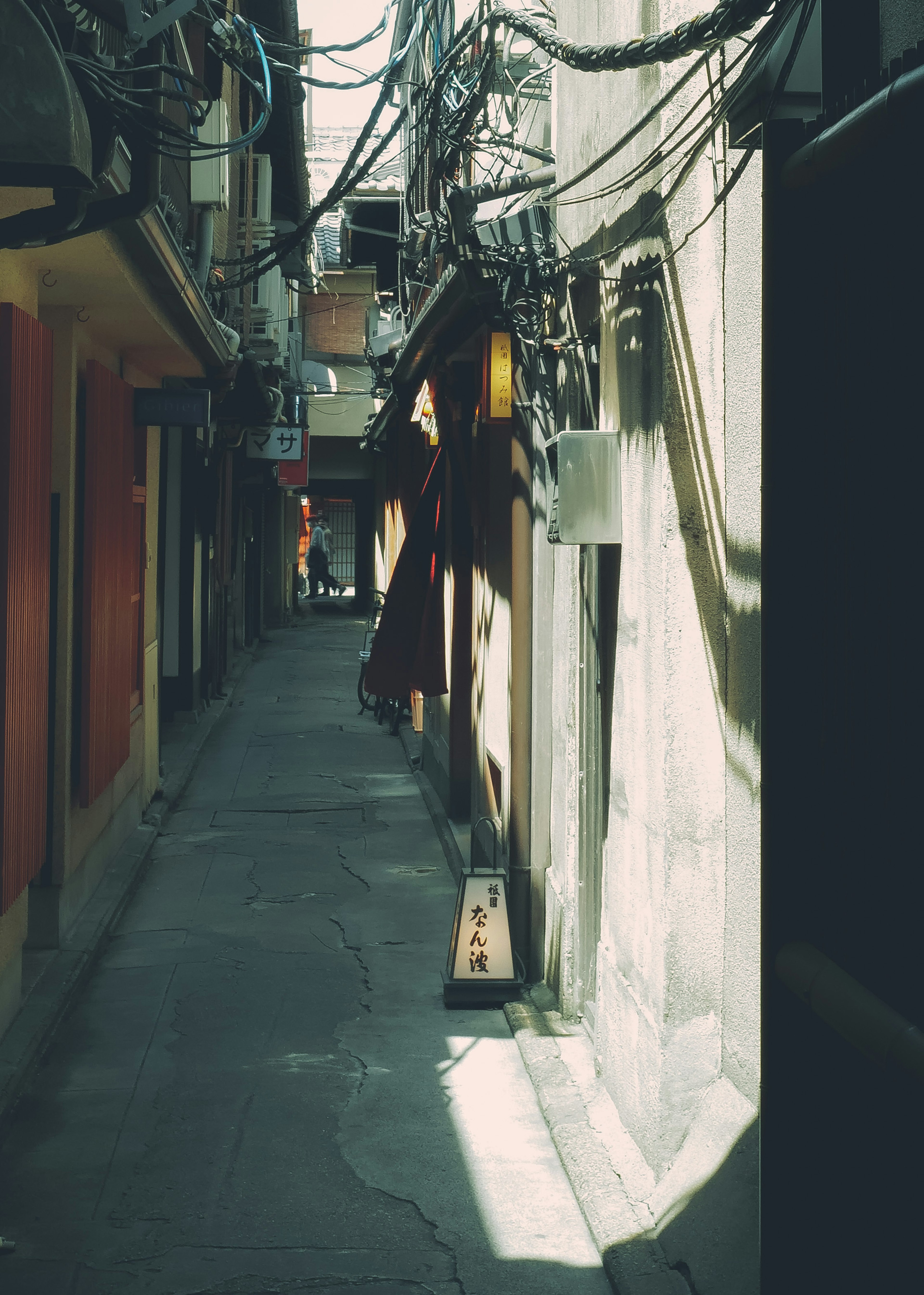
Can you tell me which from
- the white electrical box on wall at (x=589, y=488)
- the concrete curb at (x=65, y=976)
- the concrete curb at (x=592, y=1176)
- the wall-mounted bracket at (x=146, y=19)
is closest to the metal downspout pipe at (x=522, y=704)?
the concrete curb at (x=592, y=1176)

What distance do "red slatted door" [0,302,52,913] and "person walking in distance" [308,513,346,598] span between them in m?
37.7

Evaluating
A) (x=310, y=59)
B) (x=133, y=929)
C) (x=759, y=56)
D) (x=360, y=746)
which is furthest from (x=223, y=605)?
(x=759, y=56)

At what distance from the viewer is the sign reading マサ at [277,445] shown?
79.8 feet

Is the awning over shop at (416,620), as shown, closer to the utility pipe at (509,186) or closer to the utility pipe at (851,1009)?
the utility pipe at (509,186)

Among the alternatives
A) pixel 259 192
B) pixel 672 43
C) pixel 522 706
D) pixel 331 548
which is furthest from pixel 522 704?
pixel 331 548

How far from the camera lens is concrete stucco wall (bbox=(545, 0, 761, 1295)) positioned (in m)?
4.75

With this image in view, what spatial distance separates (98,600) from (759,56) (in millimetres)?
6620

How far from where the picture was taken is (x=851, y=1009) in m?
2.18

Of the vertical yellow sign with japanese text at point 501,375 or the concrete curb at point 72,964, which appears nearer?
the concrete curb at point 72,964

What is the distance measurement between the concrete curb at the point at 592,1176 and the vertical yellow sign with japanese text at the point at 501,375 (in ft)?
12.2

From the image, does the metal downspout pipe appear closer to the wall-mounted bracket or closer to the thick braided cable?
the wall-mounted bracket

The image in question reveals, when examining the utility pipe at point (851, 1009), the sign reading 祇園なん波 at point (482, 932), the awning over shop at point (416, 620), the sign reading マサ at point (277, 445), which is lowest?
the sign reading 祇園なん波 at point (482, 932)

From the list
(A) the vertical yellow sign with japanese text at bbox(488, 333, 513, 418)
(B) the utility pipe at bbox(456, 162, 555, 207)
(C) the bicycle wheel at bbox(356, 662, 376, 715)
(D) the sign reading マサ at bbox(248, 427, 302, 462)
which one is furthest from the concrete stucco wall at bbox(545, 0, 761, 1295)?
(D) the sign reading マサ at bbox(248, 427, 302, 462)

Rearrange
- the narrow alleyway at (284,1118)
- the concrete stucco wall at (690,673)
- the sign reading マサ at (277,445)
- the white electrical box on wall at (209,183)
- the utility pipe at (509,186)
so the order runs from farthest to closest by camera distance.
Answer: the sign reading マサ at (277,445) < the white electrical box on wall at (209,183) < the utility pipe at (509,186) < the concrete stucco wall at (690,673) < the narrow alleyway at (284,1118)
